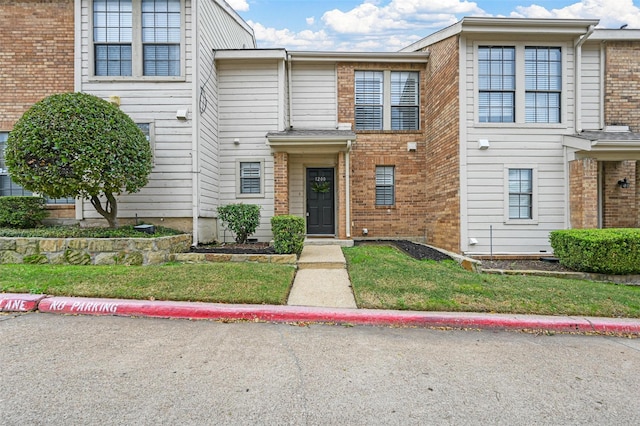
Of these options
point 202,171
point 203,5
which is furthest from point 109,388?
point 203,5

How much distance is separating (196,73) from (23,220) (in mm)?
5513

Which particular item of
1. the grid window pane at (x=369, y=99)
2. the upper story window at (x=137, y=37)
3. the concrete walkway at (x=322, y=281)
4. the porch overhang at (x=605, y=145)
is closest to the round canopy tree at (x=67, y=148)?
the upper story window at (x=137, y=37)

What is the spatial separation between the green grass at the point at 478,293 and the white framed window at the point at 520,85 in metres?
4.66

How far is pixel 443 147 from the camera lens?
9.55m

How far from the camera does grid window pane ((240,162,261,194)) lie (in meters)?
10.1

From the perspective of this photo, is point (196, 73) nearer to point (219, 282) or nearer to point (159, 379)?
point (219, 282)

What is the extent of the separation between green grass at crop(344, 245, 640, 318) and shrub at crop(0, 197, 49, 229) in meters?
7.91

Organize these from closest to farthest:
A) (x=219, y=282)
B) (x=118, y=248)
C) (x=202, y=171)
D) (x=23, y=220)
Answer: (x=219, y=282) < (x=118, y=248) < (x=23, y=220) < (x=202, y=171)

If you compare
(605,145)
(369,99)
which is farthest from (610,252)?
(369,99)

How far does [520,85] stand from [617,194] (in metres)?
Answer: 4.43

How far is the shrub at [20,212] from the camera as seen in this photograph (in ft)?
25.7

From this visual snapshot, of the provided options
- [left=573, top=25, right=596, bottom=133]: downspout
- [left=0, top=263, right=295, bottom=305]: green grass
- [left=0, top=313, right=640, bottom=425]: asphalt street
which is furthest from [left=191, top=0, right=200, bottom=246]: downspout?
[left=573, top=25, right=596, bottom=133]: downspout

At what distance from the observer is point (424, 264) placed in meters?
7.13

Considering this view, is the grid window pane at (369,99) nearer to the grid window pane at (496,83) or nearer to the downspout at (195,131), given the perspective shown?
the grid window pane at (496,83)
